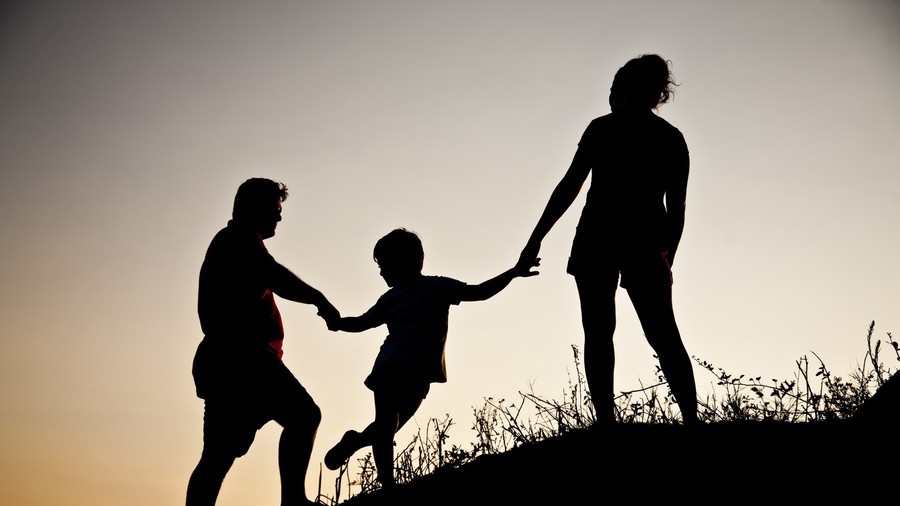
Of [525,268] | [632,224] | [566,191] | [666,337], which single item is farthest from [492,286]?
[666,337]

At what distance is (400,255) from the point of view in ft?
16.8

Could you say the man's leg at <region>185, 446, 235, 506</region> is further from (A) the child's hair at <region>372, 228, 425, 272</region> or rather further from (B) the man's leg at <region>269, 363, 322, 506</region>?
(A) the child's hair at <region>372, 228, 425, 272</region>

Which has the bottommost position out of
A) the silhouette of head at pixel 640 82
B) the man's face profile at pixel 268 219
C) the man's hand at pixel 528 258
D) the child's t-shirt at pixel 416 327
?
the child's t-shirt at pixel 416 327

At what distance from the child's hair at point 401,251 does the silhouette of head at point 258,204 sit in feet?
2.41

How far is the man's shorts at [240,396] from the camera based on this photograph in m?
4.33

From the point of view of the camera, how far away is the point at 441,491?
4.07 m

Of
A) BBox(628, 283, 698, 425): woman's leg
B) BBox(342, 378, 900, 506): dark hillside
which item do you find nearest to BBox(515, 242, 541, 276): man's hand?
BBox(628, 283, 698, 425): woman's leg

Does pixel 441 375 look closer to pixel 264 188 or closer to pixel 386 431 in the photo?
pixel 386 431

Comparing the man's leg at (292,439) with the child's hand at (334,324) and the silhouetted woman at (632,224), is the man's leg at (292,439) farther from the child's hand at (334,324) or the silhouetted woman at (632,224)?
the silhouetted woman at (632,224)

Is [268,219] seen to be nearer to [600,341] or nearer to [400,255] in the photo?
[400,255]

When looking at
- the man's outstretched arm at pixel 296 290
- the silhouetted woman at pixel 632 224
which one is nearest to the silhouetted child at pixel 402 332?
the man's outstretched arm at pixel 296 290

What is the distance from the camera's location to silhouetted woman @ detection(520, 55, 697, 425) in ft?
14.0

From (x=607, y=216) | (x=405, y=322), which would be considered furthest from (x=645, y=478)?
(x=405, y=322)

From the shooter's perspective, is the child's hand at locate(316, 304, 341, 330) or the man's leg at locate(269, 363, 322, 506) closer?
the man's leg at locate(269, 363, 322, 506)
